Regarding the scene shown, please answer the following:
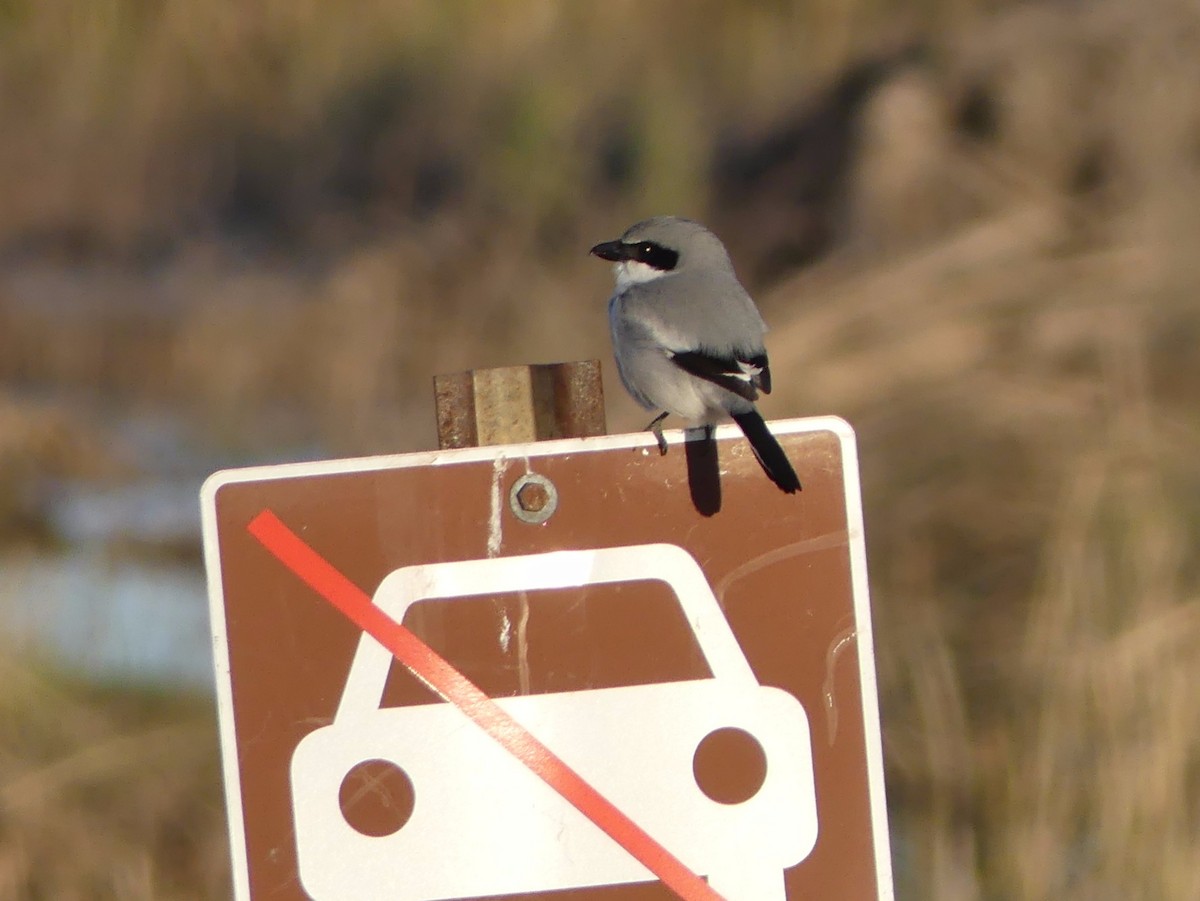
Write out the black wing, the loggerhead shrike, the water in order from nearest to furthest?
the black wing → the loggerhead shrike → the water

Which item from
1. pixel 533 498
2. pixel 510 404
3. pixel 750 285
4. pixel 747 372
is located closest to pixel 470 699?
pixel 533 498

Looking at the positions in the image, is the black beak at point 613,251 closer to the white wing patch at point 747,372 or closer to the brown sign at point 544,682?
the white wing patch at point 747,372

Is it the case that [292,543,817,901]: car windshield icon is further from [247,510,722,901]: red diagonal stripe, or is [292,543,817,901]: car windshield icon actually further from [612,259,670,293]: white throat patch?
→ [612,259,670,293]: white throat patch

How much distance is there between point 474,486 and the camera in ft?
6.09

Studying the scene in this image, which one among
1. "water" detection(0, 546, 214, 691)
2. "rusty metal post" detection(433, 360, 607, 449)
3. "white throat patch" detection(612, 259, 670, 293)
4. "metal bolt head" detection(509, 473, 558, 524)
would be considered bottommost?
"water" detection(0, 546, 214, 691)

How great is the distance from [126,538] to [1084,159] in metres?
3.80

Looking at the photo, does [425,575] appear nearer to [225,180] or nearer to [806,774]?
[806,774]

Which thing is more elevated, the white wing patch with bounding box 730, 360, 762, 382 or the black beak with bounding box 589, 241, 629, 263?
the black beak with bounding box 589, 241, 629, 263

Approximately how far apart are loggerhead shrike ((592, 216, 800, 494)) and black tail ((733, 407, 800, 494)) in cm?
99

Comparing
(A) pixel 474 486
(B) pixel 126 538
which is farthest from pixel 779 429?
(B) pixel 126 538

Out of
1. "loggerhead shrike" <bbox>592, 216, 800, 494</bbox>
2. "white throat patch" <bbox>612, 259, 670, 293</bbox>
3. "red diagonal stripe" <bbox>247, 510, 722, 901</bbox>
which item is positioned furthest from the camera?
"white throat patch" <bbox>612, 259, 670, 293</bbox>

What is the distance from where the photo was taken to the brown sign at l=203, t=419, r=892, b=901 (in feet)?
5.91

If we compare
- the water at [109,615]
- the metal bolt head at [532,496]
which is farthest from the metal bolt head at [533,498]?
the water at [109,615]

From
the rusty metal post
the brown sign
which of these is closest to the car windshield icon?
the brown sign
